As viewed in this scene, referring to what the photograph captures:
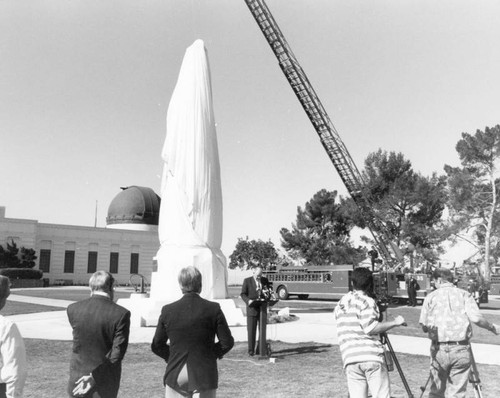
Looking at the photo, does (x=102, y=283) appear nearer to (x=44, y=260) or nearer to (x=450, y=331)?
(x=450, y=331)

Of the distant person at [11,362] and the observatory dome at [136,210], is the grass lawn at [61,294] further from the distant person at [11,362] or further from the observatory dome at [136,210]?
the distant person at [11,362]

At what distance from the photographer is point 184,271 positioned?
461 cm

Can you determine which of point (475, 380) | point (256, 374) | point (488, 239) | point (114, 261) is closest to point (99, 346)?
point (475, 380)

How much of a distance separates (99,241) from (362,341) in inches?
2173

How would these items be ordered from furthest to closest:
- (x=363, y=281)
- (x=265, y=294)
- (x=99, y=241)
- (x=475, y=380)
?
(x=99, y=241) → (x=265, y=294) → (x=475, y=380) → (x=363, y=281)

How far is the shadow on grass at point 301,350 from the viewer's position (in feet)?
34.9

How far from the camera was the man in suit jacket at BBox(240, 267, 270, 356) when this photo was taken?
34.4 ft

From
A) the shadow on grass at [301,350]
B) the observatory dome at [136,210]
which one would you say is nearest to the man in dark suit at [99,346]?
the shadow on grass at [301,350]

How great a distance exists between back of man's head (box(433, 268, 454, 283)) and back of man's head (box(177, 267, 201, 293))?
2.90 m

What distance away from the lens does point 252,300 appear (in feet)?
34.7

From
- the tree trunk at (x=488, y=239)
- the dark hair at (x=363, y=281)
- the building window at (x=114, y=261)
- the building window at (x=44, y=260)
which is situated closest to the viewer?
the dark hair at (x=363, y=281)

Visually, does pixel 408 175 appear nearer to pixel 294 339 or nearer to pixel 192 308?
pixel 294 339

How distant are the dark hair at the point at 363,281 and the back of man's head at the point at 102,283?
2.21 meters

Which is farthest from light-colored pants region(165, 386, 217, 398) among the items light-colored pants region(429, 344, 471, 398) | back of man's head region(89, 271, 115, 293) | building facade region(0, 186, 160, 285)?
building facade region(0, 186, 160, 285)
